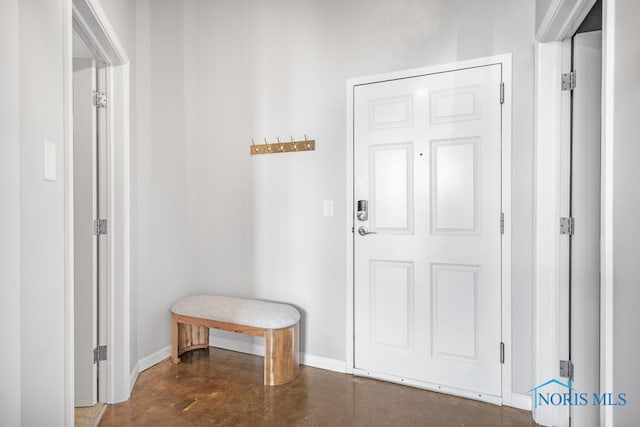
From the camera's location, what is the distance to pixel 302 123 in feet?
9.00

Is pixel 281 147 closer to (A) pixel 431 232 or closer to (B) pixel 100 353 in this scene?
(A) pixel 431 232

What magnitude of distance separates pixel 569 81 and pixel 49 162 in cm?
239

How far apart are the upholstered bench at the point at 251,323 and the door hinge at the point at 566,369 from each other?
1545mm

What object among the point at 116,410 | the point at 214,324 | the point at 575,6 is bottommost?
the point at 116,410

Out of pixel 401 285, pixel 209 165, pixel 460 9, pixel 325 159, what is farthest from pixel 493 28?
pixel 209 165

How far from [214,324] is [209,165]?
128cm

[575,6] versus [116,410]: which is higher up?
[575,6]

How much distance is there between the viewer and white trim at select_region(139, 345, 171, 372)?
2.64 meters

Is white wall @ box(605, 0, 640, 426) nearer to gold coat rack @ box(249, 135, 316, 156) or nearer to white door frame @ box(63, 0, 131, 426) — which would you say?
Answer: gold coat rack @ box(249, 135, 316, 156)

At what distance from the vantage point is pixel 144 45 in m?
2.66

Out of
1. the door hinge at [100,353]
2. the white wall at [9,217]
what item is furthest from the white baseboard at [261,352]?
the white wall at [9,217]

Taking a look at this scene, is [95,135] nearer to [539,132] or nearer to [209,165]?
[209,165]

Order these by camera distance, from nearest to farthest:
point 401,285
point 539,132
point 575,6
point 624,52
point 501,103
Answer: point 624,52
point 575,6
point 539,132
point 501,103
point 401,285

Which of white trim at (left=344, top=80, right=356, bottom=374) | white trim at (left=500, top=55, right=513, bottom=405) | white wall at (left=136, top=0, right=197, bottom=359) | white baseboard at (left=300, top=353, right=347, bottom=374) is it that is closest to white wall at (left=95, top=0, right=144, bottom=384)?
white wall at (left=136, top=0, right=197, bottom=359)
